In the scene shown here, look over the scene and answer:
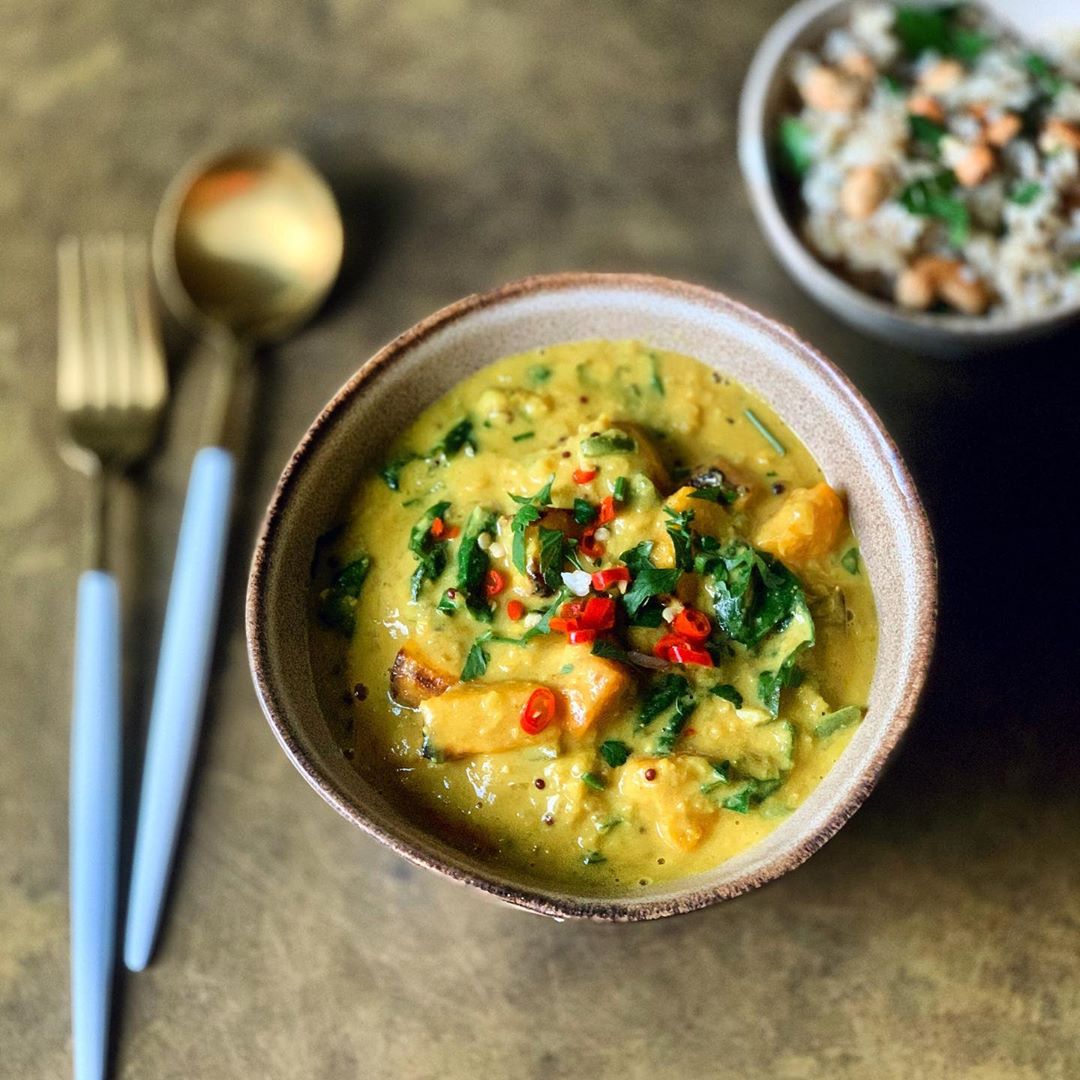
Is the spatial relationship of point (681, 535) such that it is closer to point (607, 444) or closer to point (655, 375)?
point (607, 444)

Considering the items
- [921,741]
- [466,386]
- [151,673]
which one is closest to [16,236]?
[151,673]

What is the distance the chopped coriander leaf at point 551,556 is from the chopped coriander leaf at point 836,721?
59 cm

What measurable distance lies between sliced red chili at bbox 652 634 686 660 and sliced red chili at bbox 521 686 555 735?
23 cm

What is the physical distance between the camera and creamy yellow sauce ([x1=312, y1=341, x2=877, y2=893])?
226 centimetres

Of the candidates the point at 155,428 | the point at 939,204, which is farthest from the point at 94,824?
the point at 939,204

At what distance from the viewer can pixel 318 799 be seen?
2.88 m

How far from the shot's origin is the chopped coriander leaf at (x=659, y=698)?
2.27 metres

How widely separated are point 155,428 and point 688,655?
1.65m

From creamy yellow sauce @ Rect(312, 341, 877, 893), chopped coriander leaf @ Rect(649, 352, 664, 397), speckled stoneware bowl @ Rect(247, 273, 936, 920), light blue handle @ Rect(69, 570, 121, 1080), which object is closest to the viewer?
speckled stoneware bowl @ Rect(247, 273, 936, 920)

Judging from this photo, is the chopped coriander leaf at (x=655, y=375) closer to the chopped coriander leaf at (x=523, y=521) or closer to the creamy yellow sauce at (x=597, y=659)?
the creamy yellow sauce at (x=597, y=659)

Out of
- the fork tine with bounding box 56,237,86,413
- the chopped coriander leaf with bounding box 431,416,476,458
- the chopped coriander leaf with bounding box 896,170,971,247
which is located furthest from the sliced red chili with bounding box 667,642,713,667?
the fork tine with bounding box 56,237,86,413

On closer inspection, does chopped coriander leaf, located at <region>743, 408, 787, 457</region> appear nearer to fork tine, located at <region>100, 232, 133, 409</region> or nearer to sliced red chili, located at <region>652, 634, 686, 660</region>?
sliced red chili, located at <region>652, 634, 686, 660</region>

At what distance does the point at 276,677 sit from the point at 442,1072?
111 centimetres

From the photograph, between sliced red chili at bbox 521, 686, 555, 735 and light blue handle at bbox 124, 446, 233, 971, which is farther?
light blue handle at bbox 124, 446, 233, 971
